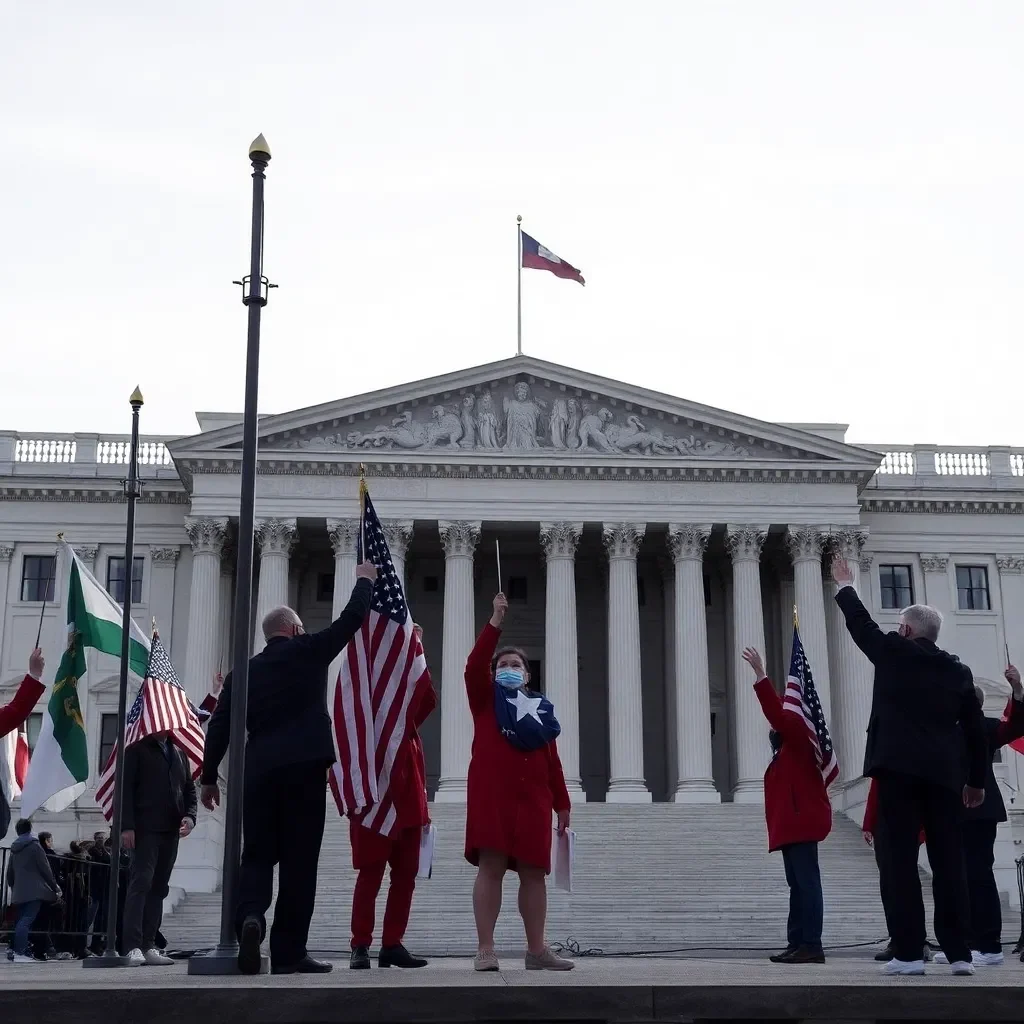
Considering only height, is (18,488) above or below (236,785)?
above

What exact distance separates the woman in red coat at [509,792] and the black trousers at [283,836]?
1212mm

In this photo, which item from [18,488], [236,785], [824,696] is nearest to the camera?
[236,785]

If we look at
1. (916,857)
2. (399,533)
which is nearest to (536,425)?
(399,533)

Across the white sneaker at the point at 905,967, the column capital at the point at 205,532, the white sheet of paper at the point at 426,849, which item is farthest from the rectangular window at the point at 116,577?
the white sneaker at the point at 905,967

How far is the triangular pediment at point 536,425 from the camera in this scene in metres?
49.6

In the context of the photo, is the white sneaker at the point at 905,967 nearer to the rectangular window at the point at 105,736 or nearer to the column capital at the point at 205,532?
the column capital at the point at 205,532

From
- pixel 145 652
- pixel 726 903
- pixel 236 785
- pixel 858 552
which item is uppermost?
pixel 858 552

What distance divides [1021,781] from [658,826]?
14859 mm

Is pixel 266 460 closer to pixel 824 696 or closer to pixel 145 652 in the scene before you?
pixel 824 696

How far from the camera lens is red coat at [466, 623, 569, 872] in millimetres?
11641

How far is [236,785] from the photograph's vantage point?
40.0ft

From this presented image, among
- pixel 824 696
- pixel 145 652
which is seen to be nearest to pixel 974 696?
pixel 145 652

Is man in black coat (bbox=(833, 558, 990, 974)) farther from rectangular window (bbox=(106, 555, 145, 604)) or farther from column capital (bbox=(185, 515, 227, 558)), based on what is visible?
rectangular window (bbox=(106, 555, 145, 604))

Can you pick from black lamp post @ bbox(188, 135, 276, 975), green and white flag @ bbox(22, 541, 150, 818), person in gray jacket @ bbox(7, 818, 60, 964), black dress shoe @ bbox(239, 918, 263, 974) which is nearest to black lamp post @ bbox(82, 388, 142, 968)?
green and white flag @ bbox(22, 541, 150, 818)
